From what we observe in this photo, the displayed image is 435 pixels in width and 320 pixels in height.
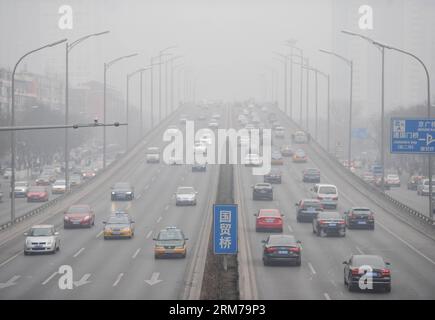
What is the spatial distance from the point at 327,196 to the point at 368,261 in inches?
1261

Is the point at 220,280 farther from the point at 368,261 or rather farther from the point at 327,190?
the point at 327,190

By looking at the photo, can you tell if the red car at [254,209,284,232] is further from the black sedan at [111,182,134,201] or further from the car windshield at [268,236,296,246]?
the black sedan at [111,182,134,201]

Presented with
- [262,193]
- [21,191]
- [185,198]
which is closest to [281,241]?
[185,198]

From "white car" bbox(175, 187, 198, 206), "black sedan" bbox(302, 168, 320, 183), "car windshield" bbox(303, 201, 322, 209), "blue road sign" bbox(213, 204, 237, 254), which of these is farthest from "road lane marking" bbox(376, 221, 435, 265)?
"black sedan" bbox(302, 168, 320, 183)

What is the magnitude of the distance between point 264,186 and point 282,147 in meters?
36.5

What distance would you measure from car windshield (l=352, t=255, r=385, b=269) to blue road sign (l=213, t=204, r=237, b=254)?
16.4 feet

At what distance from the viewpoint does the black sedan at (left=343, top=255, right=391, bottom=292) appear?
32.1 metres

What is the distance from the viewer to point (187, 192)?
6669cm

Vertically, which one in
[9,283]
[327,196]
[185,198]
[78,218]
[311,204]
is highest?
[327,196]

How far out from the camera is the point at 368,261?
32.7m

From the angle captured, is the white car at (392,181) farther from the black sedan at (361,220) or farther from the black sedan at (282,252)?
the black sedan at (282,252)

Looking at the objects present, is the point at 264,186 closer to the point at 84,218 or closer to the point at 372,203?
the point at 372,203

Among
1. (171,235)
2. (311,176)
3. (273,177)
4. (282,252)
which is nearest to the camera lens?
(282,252)

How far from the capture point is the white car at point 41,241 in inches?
1722
